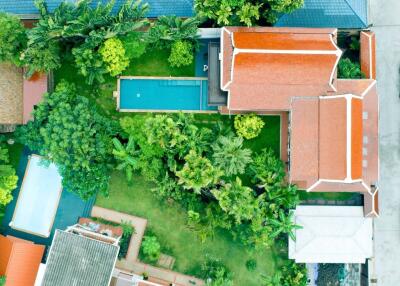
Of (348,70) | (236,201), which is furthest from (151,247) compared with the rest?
(348,70)

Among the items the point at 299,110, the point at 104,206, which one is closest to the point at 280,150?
the point at 299,110

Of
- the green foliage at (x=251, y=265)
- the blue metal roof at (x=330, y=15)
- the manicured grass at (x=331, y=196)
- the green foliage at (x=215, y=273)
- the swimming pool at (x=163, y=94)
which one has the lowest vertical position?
the green foliage at (x=215, y=273)

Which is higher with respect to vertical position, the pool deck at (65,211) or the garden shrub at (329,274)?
the pool deck at (65,211)

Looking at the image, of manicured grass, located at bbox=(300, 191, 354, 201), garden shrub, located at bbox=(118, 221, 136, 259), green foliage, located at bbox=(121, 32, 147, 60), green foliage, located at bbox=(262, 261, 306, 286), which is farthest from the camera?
manicured grass, located at bbox=(300, 191, 354, 201)

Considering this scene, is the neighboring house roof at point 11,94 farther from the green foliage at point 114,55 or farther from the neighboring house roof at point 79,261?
the neighboring house roof at point 79,261

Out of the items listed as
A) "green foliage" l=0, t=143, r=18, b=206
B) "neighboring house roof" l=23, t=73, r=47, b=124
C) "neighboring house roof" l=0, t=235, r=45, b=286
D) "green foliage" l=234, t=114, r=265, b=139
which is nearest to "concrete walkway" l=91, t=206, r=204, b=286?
"neighboring house roof" l=0, t=235, r=45, b=286

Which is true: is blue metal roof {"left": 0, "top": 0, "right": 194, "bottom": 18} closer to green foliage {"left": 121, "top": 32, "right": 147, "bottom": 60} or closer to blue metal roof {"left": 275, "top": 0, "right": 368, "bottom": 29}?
green foliage {"left": 121, "top": 32, "right": 147, "bottom": 60}

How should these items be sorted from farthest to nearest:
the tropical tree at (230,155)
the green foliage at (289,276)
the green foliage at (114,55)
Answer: the green foliage at (289,276), the green foliage at (114,55), the tropical tree at (230,155)

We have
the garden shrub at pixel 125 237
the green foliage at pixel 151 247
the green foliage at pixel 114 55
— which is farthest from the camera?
the garden shrub at pixel 125 237

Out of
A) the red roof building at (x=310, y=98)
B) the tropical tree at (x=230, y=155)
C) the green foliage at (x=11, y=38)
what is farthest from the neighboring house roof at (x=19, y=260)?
the red roof building at (x=310, y=98)
